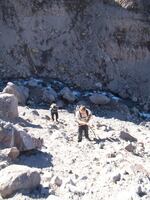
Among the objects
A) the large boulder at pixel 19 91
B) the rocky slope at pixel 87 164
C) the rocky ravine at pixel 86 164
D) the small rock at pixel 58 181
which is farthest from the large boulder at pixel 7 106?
the small rock at pixel 58 181

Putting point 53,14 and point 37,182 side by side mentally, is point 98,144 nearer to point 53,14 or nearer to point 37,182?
point 37,182

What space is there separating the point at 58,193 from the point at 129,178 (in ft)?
5.53

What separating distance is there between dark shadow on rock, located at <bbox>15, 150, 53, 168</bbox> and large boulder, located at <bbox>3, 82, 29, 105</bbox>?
964cm

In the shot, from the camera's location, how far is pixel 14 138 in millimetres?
12555

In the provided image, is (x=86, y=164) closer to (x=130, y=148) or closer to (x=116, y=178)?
(x=116, y=178)

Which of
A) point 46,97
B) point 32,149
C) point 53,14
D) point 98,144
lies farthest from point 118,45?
point 32,149

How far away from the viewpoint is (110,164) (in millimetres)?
12453

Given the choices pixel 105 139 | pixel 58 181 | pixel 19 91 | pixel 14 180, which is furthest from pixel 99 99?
pixel 14 180

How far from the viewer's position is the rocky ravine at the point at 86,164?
1013cm

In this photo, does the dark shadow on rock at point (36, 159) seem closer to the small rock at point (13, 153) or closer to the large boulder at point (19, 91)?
the small rock at point (13, 153)

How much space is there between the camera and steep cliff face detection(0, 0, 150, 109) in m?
28.3

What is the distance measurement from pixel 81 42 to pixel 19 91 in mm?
6087

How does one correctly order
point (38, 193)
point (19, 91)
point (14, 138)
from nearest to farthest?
point (38, 193), point (14, 138), point (19, 91)

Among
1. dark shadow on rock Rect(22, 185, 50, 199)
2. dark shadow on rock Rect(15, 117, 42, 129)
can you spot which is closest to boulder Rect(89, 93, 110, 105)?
dark shadow on rock Rect(15, 117, 42, 129)
